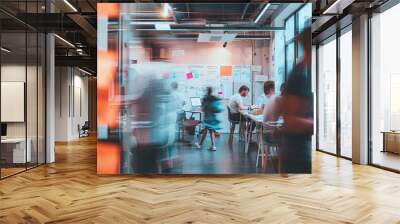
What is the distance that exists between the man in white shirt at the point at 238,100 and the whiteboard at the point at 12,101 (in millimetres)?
4301

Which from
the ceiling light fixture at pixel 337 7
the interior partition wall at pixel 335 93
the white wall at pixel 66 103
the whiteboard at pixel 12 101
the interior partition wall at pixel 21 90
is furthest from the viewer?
the white wall at pixel 66 103

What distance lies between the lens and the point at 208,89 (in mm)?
6699

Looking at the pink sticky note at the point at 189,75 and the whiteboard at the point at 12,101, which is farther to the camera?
the whiteboard at the point at 12,101

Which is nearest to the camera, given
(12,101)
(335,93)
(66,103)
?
(12,101)

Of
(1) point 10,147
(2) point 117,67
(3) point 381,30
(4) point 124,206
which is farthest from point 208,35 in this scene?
(1) point 10,147

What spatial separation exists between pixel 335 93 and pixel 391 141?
2.59 meters

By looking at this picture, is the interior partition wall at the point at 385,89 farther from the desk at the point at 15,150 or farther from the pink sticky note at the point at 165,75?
the desk at the point at 15,150

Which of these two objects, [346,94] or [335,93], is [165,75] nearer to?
[346,94]

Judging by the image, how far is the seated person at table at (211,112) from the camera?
21.9 feet

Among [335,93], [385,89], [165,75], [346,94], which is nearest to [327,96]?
[335,93]

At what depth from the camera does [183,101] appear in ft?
21.9

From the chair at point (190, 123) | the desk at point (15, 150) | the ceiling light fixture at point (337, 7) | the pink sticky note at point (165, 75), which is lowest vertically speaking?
the desk at point (15, 150)

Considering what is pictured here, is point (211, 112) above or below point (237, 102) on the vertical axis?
below

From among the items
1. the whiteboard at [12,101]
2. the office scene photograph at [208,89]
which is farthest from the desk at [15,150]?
the office scene photograph at [208,89]
